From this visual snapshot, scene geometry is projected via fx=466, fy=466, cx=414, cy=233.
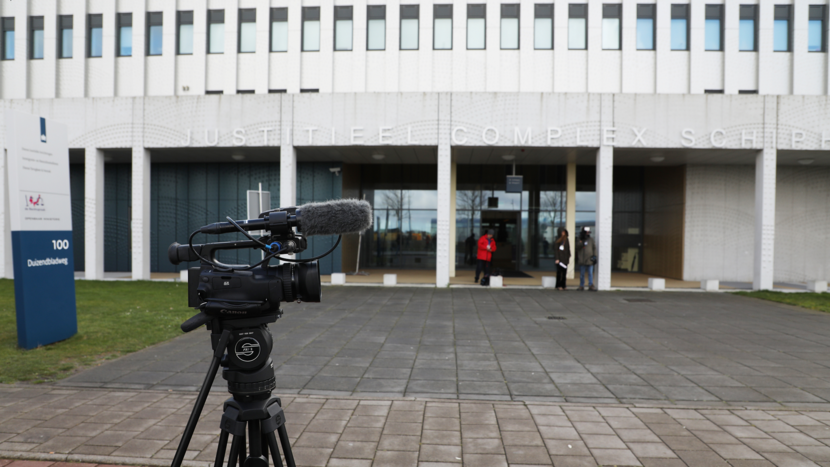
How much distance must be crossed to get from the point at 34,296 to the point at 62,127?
2412 mm

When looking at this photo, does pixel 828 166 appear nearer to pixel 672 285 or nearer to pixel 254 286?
pixel 672 285

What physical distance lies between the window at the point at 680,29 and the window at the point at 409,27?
925cm

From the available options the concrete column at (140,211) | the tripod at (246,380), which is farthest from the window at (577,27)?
the tripod at (246,380)

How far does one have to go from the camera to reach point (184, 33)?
18234 mm

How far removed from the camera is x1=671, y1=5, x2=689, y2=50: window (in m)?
16.8

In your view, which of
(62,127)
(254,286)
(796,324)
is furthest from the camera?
(796,324)

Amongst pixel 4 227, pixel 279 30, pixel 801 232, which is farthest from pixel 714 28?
pixel 4 227

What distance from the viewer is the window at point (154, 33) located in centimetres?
→ 1827

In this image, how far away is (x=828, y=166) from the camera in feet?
52.3

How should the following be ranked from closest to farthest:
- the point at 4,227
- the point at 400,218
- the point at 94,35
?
the point at 4,227
the point at 94,35
the point at 400,218

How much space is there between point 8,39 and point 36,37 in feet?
4.16

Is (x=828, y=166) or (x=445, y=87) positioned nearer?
(x=828, y=166)

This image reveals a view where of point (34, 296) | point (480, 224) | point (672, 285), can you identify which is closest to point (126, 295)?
point (34, 296)

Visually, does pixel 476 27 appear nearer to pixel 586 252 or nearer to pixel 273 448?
pixel 586 252
